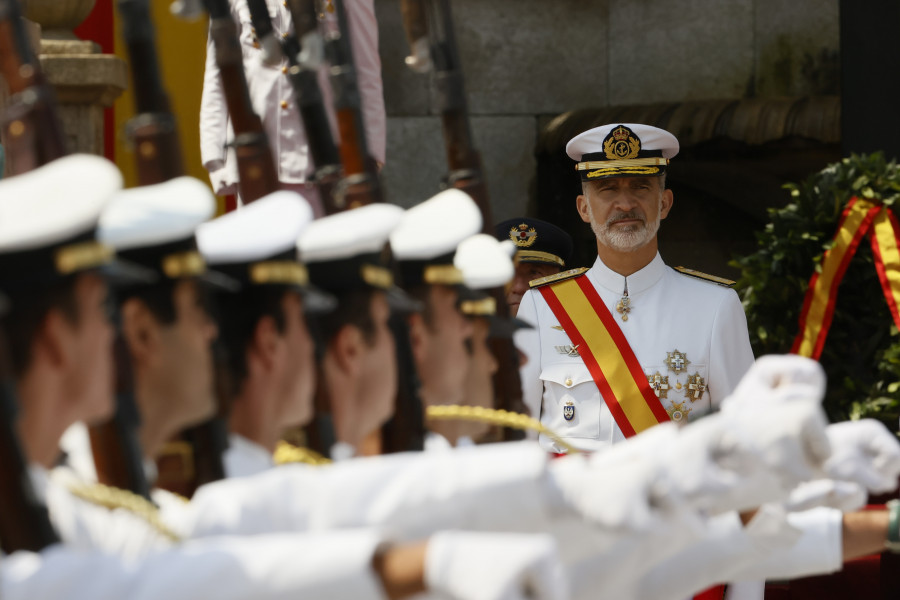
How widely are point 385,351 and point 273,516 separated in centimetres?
52

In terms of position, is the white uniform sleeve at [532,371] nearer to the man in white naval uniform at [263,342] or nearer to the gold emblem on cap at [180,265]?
the man in white naval uniform at [263,342]

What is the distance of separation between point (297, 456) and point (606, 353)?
8.71ft

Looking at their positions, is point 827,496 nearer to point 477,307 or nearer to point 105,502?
point 477,307

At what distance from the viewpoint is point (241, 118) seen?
2980mm

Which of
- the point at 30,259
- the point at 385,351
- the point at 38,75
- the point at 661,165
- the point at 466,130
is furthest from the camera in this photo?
the point at 661,165

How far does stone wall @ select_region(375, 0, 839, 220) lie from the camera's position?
845 centimetres

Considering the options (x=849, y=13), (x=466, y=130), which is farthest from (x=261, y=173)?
(x=849, y=13)

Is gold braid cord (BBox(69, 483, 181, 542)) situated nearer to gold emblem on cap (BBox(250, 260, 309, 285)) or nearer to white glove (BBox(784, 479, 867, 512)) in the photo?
gold emblem on cap (BBox(250, 260, 309, 285))

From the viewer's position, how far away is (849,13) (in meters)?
5.81

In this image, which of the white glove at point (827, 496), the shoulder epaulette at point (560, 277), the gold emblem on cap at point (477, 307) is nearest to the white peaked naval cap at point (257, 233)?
the gold emblem on cap at point (477, 307)

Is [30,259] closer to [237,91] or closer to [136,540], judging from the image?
[136,540]

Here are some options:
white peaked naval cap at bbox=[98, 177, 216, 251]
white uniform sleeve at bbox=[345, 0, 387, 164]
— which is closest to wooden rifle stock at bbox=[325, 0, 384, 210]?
white peaked naval cap at bbox=[98, 177, 216, 251]

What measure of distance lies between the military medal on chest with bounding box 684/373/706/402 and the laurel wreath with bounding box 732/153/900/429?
0.88ft

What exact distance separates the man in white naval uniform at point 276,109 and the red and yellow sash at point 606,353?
1117 millimetres
